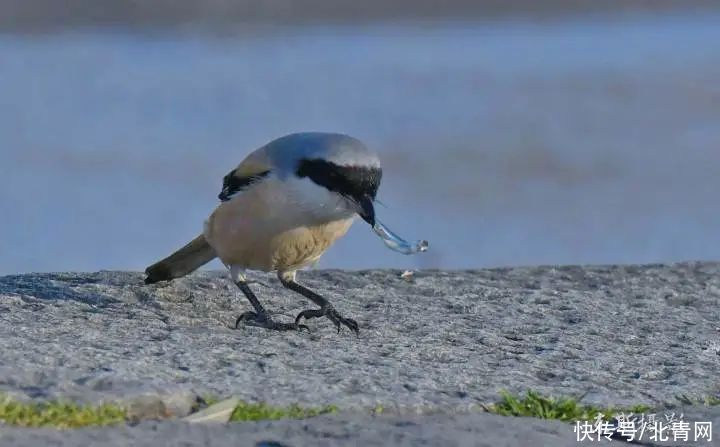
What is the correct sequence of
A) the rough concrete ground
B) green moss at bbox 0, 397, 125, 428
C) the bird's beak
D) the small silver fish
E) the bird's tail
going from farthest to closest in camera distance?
the bird's tail, the small silver fish, the bird's beak, the rough concrete ground, green moss at bbox 0, 397, 125, 428

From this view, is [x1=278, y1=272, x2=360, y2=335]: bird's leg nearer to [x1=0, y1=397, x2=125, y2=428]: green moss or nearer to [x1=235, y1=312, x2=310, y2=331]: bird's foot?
[x1=235, y1=312, x2=310, y2=331]: bird's foot

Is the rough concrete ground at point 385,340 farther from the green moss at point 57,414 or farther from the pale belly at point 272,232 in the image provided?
the pale belly at point 272,232

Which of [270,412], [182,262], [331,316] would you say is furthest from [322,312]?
[270,412]

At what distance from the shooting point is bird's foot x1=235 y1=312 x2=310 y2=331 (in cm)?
592

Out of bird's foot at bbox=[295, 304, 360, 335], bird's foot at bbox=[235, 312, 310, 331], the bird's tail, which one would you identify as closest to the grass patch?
bird's foot at bbox=[295, 304, 360, 335]

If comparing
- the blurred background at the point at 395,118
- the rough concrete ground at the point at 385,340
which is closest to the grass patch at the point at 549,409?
the rough concrete ground at the point at 385,340

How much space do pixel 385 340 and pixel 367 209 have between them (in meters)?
0.49

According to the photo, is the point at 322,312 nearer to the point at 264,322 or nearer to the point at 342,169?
the point at 264,322

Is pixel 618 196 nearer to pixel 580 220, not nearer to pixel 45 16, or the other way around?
pixel 580 220

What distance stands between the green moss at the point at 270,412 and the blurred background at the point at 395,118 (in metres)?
4.55

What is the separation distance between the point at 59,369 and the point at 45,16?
17.3 metres

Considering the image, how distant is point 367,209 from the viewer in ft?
19.2

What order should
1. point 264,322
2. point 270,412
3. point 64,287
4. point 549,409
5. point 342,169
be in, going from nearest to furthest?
1. point 270,412
2. point 549,409
3. point 342,169
4. point 264,322
5. point 64,287

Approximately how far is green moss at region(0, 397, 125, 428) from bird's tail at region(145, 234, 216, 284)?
226 centimetres
